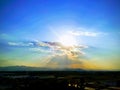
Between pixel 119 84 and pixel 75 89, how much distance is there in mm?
10942

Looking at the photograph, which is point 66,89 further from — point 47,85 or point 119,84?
point 119,84

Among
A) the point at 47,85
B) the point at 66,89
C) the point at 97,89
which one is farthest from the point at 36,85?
the point at 97,89

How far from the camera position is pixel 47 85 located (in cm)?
2298

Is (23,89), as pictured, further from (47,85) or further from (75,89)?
(75,89)

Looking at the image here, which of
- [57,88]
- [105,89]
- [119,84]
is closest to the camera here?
[57,88]

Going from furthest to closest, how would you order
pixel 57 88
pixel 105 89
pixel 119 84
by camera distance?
pixel 119 84 < pixel 105 89 < pixel 57 88

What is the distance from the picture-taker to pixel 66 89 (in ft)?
75.2

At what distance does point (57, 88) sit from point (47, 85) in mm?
1036

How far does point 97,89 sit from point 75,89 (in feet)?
8.90

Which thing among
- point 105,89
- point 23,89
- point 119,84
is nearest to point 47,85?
point 23,89

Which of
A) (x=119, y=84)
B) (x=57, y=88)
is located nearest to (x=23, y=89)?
(x=57, y=88)

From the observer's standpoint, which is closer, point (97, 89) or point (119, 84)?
point (97, 89)

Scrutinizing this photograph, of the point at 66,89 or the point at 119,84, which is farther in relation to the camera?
the point at 119,84

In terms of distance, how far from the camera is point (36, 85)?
23.1 metres
